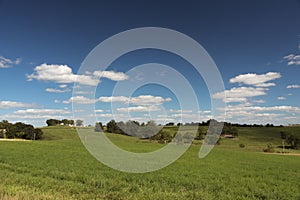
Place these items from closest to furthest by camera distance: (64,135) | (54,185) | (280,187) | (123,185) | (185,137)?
(54,185) → (123,185) → (280,187) → (185,137) → (64,135)

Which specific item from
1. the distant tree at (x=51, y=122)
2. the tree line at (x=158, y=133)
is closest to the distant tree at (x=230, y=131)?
the tree line at (x=158, y=133)

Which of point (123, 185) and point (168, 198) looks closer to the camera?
point (168, 198)

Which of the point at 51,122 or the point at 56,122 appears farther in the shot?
the point at 56,122

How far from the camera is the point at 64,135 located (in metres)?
110

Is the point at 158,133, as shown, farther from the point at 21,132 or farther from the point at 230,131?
the point at 21,132

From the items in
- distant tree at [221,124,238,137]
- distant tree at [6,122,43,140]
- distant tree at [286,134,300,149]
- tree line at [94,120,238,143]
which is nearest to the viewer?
tree line at [94,120,238,143]

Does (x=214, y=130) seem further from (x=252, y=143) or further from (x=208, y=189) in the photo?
(x=208, y=189)

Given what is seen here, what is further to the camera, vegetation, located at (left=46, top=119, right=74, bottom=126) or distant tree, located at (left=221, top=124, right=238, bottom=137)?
vegetation, located at (left=46, top=119, right=74, bottom=126)

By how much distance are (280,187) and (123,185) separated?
974 centimetres

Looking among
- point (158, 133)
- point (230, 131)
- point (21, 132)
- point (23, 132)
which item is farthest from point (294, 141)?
point (21, 132)

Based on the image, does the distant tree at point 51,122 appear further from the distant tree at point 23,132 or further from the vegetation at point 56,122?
the distant tree at point 23,132

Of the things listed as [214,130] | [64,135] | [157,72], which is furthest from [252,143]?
[157,72]

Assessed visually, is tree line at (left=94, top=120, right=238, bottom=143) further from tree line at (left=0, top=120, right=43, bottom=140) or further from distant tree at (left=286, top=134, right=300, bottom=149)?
distant tree at (left=286, top=134, right=300, bottom=149)

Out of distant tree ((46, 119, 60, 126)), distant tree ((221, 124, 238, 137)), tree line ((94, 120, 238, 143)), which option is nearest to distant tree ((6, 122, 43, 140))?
tree line ((94, 120, 238, 143))
